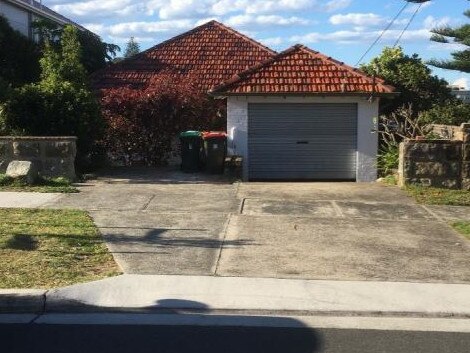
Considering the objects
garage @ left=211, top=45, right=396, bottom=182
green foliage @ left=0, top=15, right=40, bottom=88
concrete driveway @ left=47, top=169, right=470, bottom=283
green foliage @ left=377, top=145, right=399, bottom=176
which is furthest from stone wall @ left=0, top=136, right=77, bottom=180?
green foliage @ left=0, top=15, right=40, bottom=88

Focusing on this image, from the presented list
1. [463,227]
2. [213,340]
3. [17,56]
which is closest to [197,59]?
[17,56]

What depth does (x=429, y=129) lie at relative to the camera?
1642 centimetres

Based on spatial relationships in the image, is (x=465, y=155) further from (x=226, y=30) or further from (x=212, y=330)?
(x=226, y=30)

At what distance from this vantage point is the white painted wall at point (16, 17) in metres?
27.7

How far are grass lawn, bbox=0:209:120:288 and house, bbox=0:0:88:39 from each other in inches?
754

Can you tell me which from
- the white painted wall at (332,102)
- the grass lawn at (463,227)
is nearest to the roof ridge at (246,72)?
the white painted wall at (332,102)

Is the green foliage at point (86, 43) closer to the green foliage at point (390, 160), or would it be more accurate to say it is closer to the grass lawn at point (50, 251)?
the green foliage at point (390, 160)

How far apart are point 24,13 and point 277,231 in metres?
24.4

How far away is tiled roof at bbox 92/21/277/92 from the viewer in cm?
2373

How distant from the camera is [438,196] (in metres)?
12.8

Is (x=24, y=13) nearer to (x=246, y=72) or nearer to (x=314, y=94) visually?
(x=246, y=72)

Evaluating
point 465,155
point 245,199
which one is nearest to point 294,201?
point 245,199

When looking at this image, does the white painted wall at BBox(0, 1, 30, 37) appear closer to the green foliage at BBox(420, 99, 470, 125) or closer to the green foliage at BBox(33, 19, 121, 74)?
the green foliage at BBox(33, 19, 121, 74)

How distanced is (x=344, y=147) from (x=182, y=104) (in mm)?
4724
